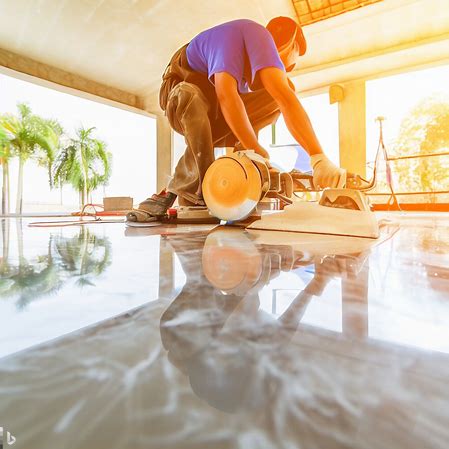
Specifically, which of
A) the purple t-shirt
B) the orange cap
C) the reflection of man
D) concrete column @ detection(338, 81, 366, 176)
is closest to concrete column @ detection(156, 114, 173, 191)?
concrete column @ detection(338, 81, 366, 176)

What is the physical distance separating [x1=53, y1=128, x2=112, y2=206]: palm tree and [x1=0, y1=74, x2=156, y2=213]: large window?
0.41ft

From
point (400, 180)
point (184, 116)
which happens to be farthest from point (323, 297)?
point (400, 180)

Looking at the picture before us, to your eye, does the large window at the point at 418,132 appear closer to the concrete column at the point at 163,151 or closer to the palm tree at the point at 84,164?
the concrete column at the point at 163,151

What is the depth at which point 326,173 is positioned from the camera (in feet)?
3.80

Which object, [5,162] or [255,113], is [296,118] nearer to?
[255,113]

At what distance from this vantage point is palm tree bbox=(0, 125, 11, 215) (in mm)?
5945

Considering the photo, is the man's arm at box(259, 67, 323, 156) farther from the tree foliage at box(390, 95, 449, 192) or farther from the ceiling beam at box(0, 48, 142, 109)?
the ceiling beam at box(0, 48, 142, 109)

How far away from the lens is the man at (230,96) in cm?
129

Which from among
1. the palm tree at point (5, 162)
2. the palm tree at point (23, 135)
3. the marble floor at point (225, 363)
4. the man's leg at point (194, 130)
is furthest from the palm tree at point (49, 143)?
the marble floor at point (225, 363)

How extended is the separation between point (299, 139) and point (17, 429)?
1.31 m

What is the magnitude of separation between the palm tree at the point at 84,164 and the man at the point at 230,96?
6641 mm

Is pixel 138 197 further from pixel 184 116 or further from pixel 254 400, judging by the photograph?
pixel 254 400

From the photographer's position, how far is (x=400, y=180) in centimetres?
471

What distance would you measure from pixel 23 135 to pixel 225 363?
785cm
